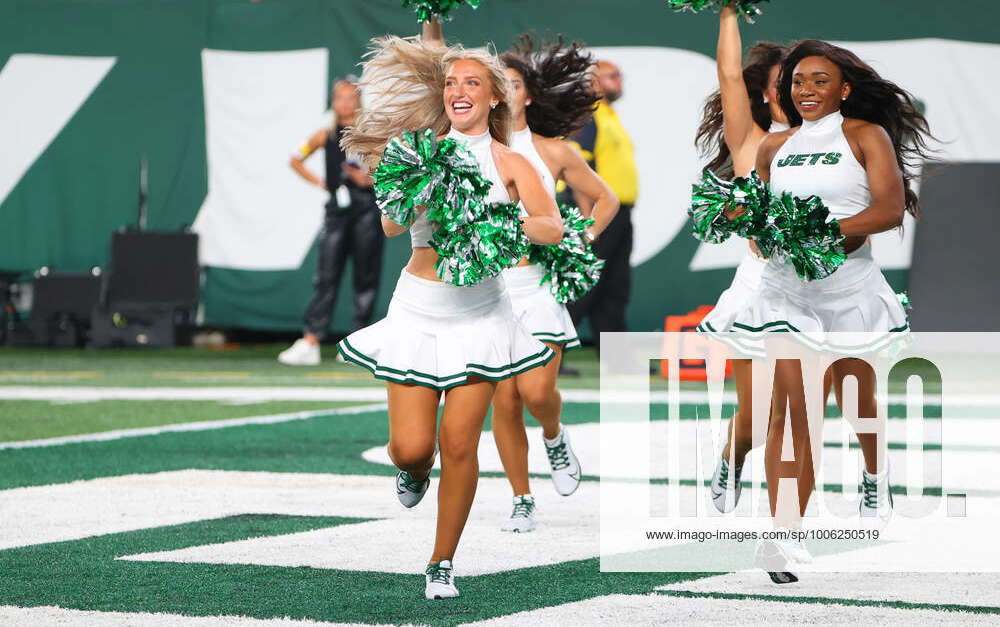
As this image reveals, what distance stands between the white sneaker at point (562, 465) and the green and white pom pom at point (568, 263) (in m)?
0.57

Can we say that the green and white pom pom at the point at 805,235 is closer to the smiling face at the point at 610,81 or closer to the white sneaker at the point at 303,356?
the smiling face at the point at 610,81

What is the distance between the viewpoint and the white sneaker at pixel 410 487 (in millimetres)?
5441

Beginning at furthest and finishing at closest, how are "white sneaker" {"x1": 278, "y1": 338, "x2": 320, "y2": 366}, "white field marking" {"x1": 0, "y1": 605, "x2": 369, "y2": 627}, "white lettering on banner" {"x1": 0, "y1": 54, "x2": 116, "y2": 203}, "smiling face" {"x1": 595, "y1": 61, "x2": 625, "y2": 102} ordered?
"white lettering on banner" {"x1": 0, "y1": 54, "x2": 116, "y2": 203} < "white sneaker" {"x1": 278, "y1": 338, "x2": 320, "y2": 366} < "smiling face" {"x1": 595, "y1": 61, "x2": 625, "y2": 102} < "white field marking" {"x1": 0, "y1": 605, "x2": 369, "y2": 627}

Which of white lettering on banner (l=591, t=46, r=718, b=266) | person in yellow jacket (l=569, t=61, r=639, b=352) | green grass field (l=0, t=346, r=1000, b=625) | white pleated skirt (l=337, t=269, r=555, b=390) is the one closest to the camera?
green grass field (l=0, t=346, r=1000, b=625)

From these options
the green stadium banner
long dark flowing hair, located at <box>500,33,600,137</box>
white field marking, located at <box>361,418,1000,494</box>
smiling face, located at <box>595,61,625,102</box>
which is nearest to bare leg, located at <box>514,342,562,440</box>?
white field marking, located at <box>361,418,1000,494</box>

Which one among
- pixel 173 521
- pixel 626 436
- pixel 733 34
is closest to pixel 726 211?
pixel 733 34

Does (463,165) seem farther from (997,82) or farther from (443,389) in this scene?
(997,82)

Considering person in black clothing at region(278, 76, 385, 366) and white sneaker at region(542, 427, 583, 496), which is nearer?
white sneaker at region(542, 427, 583, 496)

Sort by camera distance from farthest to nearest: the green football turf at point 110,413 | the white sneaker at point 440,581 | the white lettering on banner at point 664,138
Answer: the white lettering on banner at point 664,138, the green football turf at point 110,413, the white sneaker at point 440,581

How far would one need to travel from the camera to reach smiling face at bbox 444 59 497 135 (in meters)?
5.34

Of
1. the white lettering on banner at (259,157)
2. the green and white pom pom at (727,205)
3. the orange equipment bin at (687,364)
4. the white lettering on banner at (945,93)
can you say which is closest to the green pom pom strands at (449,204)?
the green and white pom pom at (727,205)

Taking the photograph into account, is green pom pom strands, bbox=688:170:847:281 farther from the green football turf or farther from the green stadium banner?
the green stadium banner

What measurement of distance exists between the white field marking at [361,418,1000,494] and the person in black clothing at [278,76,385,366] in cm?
546

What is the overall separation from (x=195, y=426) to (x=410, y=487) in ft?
15.4
